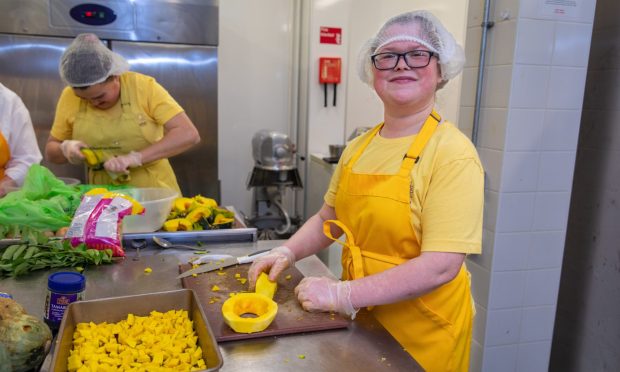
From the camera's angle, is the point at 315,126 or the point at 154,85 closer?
the point at 154,85

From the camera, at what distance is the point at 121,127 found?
245cm

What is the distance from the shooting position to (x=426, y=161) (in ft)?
4.17

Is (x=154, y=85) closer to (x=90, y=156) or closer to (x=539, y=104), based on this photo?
(x=90, y=156)

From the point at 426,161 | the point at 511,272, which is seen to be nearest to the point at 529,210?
the point at 511,272

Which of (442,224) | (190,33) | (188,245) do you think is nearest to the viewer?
(442,224)

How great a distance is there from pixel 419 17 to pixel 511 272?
1.36 metres

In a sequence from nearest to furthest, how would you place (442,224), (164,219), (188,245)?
(442,224) → (188,245) → (164,219)

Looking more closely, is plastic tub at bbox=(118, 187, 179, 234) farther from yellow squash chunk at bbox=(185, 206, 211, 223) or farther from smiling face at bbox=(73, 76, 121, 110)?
smiling face at bbox=(73, 76, 121, 110)

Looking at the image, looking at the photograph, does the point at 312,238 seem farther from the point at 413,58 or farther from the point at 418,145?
the point at 413,58

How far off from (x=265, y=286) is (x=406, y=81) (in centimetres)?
65

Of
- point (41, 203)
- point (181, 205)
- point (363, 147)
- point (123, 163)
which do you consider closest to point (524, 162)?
point (363, 147)

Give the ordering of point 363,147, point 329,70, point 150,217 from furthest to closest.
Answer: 1. point 329,70
2. point 150,217
3. point 363,147

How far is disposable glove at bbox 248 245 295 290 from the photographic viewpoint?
1.35 m

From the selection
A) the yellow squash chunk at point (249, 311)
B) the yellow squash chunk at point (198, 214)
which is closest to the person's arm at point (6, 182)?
the yellow squash chunk at point (198, 214)
